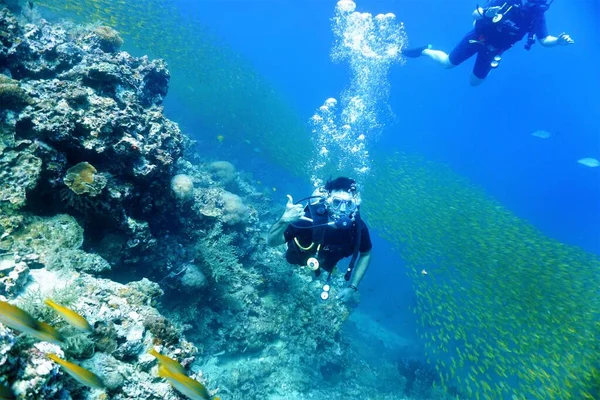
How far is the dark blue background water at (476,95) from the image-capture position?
304ft

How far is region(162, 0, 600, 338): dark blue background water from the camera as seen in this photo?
92625 millimetres

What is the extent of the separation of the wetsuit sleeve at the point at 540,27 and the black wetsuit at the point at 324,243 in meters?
9.41

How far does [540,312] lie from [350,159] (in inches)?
700

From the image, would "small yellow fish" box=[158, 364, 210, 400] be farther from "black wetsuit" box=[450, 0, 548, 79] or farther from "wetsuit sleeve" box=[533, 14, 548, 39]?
"wetsuit sleeve" box=[533, 14, 548, 39]

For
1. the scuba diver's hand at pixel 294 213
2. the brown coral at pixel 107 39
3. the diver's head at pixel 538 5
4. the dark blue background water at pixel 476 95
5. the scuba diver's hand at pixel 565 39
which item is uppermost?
the dark blue background water at pixel 476 95

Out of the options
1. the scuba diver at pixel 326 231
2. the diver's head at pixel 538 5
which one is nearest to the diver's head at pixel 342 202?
the scuba diver at pixel 326 231

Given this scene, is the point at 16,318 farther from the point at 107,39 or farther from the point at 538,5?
the point at 538,5

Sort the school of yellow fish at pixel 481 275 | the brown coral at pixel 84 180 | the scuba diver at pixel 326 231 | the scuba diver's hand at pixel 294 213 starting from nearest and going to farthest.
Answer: the brown coral at pixel 84 180 < the scuba diver's hand at pixel 294 213 < the scuba diver at pixel 326 231 < the school of yellow fish at pixel 481 275

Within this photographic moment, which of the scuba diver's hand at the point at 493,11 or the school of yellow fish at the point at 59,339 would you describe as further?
the scuba diver's hand at the point at 493,11

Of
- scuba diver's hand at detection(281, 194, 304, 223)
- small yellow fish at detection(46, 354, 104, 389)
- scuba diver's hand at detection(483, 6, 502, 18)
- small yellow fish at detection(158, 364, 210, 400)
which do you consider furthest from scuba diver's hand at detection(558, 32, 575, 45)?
small yellow fish at detection(46, 354, 104, 389)

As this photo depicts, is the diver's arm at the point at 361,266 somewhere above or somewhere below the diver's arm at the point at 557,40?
below

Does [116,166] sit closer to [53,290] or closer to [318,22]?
[53,290]

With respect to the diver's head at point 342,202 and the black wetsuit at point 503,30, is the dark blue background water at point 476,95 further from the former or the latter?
the diver's head at point 342,202

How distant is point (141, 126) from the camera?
19.1 feet
